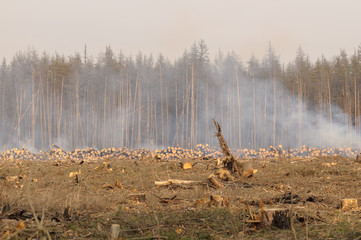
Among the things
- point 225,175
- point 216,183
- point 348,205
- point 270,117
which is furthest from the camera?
point 270,117

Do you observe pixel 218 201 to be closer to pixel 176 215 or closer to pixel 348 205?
pixel 176 215

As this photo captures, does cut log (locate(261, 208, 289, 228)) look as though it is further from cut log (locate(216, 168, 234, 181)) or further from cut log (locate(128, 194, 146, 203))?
cut log (locate(216, 168, 234, 181))

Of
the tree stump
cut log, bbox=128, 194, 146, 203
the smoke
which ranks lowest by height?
cut log, bbox=128, 194, 146, 203

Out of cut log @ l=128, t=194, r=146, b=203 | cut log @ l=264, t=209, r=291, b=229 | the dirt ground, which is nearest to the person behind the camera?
the dirt ground

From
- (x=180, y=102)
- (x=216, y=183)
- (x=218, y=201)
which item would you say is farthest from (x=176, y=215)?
(x=180, y=102)

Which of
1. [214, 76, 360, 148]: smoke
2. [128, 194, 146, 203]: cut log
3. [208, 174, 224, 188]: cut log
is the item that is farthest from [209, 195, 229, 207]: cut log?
[214, 76, 360, 148]: smoke

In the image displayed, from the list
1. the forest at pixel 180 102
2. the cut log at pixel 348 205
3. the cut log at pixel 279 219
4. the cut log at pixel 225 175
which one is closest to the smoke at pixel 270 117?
the forest at pixel 180 102

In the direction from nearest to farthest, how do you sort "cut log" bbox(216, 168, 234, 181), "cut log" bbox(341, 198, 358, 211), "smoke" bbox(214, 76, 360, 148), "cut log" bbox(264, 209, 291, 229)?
"cut log" bbox(264, 209, 291, 229) < "cut log" bbox(341, 198, 358, 211) < "cut log" bbox(216, 168, 234, 181) < "smoke" bbox(214, 76, 360, 148)

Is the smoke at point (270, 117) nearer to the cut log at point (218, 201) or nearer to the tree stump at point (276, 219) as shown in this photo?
the cut log at point (218, 201)

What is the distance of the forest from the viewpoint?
3853cm

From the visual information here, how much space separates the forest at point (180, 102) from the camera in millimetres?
38531

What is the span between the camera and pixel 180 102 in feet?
131

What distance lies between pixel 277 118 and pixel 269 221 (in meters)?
36.4

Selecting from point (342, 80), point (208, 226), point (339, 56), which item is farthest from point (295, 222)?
point (339, 56)
